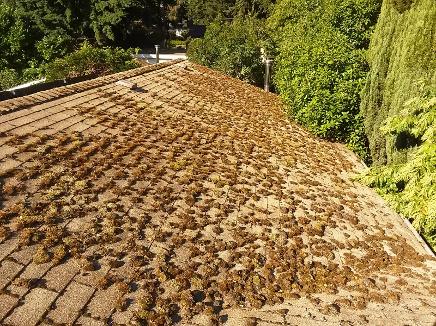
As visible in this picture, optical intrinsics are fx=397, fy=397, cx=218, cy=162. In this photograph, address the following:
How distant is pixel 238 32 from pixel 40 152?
1846 cm

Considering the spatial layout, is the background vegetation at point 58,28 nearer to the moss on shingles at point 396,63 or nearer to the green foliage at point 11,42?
the green foliage at point 11,42

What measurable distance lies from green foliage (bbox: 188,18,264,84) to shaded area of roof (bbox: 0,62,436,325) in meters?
12.4

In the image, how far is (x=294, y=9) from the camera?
71.2ft

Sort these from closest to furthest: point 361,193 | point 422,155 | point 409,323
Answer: point 409,323, point 422,155, point 361,193

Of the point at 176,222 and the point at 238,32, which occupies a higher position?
the point at 238,32

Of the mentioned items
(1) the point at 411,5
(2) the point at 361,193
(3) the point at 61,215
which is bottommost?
(2) the point at 361,193

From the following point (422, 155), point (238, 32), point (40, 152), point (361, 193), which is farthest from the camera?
point (238, 32)

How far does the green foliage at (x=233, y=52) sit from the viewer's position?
19266 millimetres

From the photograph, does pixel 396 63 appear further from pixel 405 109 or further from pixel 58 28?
pixel 58 28

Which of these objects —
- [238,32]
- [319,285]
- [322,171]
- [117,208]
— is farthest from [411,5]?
[238,32]

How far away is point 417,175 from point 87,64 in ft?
39.4

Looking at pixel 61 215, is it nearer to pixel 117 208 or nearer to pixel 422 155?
pixel 117 208

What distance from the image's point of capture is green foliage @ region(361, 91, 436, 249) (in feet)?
20.3

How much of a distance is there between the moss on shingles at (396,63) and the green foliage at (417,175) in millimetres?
741
